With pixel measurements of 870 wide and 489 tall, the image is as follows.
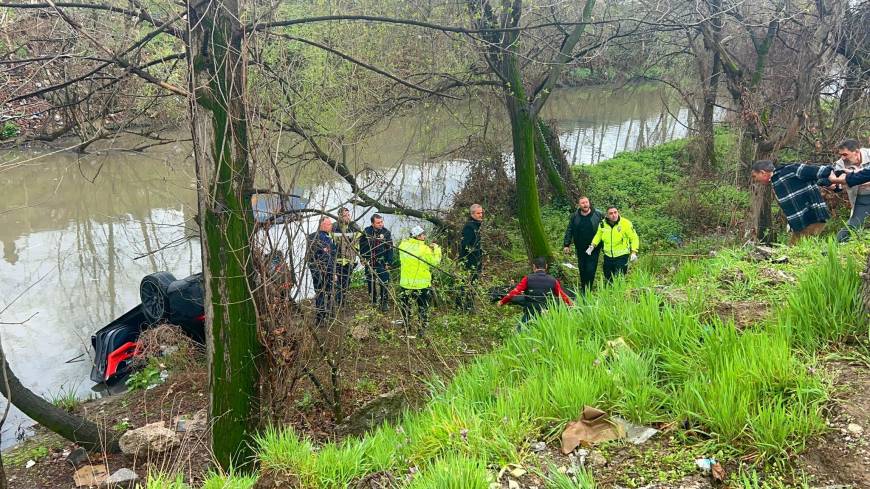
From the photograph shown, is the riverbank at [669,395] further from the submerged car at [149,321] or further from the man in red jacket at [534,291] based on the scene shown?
the submerged car at [149,321]

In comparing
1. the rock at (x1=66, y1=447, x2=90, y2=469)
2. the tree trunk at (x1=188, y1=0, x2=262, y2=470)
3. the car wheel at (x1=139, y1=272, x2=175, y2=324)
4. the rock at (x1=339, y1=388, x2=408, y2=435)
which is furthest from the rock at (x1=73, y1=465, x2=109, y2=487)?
the car wheel at (x1=139, y1=272, x2=175, y2=324)

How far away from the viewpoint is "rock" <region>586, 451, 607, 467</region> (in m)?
3.02

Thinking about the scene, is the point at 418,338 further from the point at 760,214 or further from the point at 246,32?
the point at 760,214

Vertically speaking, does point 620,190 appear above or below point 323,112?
below

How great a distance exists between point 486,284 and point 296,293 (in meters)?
5.29

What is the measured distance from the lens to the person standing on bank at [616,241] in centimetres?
870

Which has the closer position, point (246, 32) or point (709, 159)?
point (246, 32)

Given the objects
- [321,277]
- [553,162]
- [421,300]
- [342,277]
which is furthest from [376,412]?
[553,162]

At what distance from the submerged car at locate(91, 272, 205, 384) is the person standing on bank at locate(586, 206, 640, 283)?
5.65m

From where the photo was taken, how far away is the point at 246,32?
187 inches

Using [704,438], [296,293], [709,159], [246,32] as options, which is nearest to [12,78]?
[246,32]

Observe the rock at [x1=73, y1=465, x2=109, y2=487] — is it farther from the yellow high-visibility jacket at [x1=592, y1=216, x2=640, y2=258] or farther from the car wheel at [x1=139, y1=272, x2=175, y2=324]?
the yellow high-visibility jacket at [x1=592, y1=216, x2=640, y2=258]

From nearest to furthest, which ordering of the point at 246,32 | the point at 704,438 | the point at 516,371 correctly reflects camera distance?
the point at 704,438
the point at 516,371
the point at 246,32

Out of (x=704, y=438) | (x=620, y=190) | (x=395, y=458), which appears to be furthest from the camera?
(x=620, y=190)
